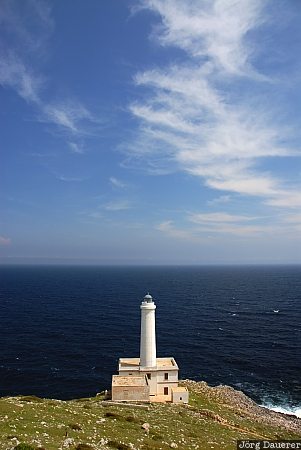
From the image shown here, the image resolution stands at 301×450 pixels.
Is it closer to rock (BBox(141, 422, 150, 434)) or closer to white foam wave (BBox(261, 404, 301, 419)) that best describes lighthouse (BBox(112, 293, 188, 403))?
rock (BBox(141, 422, 150, 434))

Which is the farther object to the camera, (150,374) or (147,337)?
(147,337)

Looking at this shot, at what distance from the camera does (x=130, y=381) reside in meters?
46.9

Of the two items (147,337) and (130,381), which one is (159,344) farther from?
(130,381)

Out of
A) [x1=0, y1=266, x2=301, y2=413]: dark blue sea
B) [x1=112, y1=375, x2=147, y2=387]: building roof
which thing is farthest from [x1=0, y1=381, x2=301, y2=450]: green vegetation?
[x1=0, y1=266, x2=301, y2=413]: dark blue sea

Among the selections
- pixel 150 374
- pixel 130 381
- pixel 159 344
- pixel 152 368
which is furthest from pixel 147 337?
pixel 159 344

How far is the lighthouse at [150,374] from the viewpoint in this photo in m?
47.3

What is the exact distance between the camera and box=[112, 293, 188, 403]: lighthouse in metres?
47.3

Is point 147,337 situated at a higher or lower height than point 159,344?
higher

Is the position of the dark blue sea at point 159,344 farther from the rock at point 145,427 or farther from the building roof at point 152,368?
the rock at point 145,427

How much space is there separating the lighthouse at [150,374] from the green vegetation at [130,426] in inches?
97.4

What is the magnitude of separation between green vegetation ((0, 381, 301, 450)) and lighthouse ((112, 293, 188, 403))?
8.11ft

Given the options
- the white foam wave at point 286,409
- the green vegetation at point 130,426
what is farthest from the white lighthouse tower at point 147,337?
the white foam wave at point 286,409

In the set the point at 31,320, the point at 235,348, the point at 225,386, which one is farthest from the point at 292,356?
the point at 31,320

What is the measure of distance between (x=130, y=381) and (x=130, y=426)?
44.6 ft
